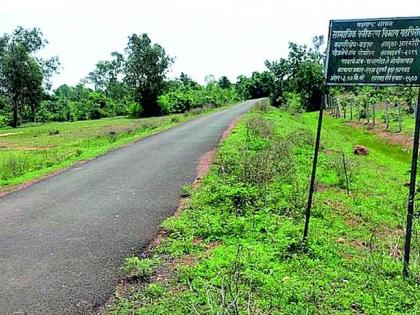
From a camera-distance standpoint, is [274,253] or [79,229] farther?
[79,229]

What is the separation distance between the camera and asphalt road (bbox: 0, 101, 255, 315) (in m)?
4.97

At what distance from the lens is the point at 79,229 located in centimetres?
716

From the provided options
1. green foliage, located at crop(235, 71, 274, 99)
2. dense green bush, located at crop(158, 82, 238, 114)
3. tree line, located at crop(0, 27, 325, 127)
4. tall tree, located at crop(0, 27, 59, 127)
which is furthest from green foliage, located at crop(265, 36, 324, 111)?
green foliage, located at crop(235, 71, 274, 99)

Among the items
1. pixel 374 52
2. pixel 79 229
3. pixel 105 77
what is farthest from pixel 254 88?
pixel 374 52

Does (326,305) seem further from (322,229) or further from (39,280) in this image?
(39,280)

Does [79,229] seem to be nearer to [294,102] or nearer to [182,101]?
[294,102]

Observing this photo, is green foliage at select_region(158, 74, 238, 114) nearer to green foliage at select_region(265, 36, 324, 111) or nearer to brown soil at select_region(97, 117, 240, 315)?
green foliage at select_region(265, 36, 324, 111)

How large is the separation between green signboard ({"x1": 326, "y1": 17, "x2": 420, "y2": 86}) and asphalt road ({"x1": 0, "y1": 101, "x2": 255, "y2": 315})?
3464 mm

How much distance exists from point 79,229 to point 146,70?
48247mm

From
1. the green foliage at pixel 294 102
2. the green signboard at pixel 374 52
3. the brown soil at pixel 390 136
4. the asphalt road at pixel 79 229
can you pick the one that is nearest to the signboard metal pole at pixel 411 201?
the green signboard at pixel 374 52

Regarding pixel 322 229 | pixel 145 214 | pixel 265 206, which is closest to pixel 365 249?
pixel 322 229

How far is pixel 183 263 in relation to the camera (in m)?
5.62

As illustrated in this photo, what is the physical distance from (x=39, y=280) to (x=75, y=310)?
0.95 metres

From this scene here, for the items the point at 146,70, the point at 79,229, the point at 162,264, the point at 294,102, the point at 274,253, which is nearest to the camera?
the point at 162,264
